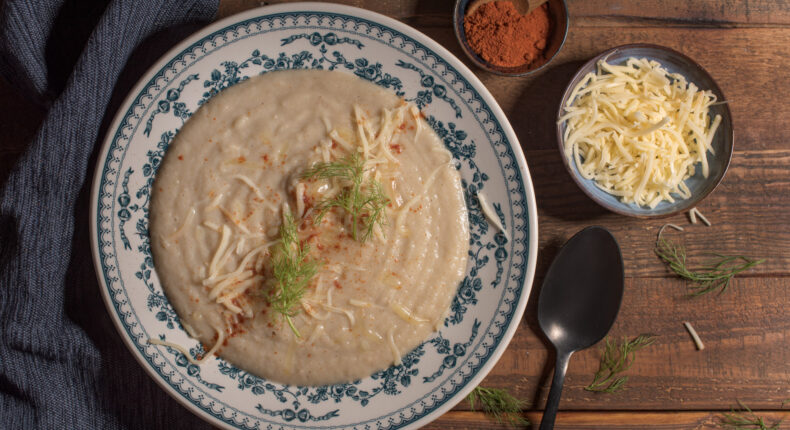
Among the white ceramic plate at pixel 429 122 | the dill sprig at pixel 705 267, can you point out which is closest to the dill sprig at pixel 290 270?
the white ceramic plate at pixel 429 122

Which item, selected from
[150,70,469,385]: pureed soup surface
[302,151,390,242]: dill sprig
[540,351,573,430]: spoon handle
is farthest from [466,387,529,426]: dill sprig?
[302,151,390,242]: dill sprig

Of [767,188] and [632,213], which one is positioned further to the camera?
[767,188]

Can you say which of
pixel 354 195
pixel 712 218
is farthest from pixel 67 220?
pixel 712 218

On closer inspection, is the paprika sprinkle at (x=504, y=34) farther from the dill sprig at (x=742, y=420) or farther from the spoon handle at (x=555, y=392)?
the dill sprig at (x=742, y=420)

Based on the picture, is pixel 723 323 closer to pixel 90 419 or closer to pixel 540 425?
pixel 540 425

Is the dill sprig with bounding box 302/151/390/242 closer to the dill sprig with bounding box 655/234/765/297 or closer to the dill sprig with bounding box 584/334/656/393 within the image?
the dill sprig with bounding box 584/334/656/393

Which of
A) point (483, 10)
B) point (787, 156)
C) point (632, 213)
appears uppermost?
point (483, 10)

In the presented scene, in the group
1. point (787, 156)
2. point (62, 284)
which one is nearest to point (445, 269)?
point (62, 284)
